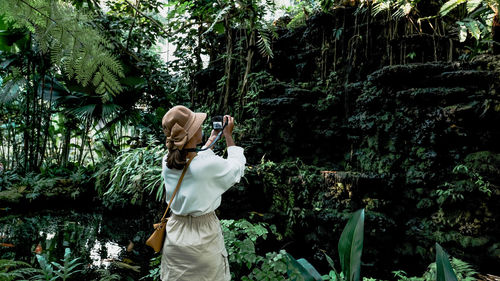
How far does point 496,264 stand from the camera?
11.6 feet

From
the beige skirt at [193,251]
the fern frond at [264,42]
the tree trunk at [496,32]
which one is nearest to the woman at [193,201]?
the beige skirt at [193,251]

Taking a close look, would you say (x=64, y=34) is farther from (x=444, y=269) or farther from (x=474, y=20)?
(x=474, y=20)

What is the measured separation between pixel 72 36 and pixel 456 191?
4.60 metres

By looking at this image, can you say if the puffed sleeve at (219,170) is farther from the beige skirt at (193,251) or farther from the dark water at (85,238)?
the dark water at (85,238)

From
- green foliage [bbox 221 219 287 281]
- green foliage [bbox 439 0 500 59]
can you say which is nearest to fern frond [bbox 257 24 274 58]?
green foliage [bbox 439 0 500 59]

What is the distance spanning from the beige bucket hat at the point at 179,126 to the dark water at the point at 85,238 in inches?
92.9

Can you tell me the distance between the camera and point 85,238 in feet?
15.0

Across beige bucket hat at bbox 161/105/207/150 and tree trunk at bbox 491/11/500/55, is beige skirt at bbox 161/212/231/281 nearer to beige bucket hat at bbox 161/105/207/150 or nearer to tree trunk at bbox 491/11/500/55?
beige bucket hat at bbox 161/105/207/150

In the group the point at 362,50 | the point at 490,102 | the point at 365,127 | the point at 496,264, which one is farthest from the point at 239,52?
the point at 496,264

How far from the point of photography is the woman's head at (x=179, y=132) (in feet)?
5.24

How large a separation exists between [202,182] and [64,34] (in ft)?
3.22

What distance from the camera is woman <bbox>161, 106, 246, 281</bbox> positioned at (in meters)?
1.62

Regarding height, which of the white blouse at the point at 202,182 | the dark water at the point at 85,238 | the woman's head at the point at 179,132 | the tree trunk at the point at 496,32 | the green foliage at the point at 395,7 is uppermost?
the green foliage at the point at 395,7

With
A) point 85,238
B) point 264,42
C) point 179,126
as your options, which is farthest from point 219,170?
point 85,238
